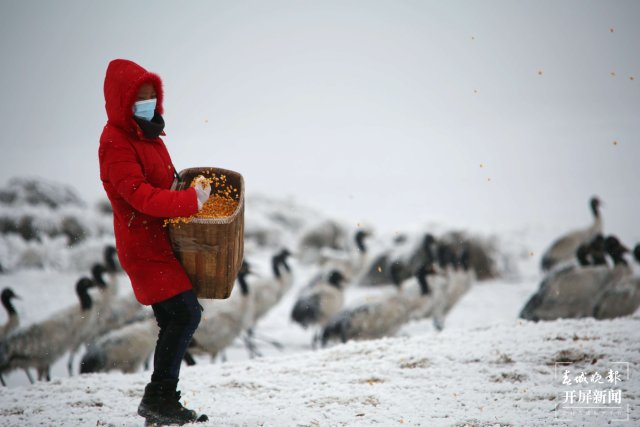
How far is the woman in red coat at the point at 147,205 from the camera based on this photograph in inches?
105

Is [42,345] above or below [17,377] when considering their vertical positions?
above

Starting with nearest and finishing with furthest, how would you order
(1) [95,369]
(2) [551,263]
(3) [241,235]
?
(3) [241,235] → (1) [95,369] → (2) [551,263]

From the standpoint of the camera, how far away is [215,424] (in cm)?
308

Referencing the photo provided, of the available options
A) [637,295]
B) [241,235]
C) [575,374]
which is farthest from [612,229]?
[241,235]

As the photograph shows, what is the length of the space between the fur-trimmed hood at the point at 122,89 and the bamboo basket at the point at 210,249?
0.42 metres

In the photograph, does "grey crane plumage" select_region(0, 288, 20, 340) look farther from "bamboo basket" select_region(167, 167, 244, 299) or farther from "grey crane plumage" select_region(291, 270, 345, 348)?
"bamboo basket" select_region(167, 167, 244, 299)

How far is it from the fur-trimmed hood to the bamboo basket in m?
0.42

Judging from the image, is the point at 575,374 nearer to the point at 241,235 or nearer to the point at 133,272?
the point at 241,235

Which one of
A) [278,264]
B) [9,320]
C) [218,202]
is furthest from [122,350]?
[278,264]

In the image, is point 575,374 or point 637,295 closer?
point 575,374

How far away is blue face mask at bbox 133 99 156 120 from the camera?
111 inches

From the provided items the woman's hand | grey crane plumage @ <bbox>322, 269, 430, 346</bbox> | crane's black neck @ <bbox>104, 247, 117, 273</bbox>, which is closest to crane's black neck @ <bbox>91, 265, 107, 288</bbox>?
crane's black neck @ <bbox>104, 247, 117, 273</bbox>

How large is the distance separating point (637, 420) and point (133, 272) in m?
2.70

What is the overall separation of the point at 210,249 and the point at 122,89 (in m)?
0.88
